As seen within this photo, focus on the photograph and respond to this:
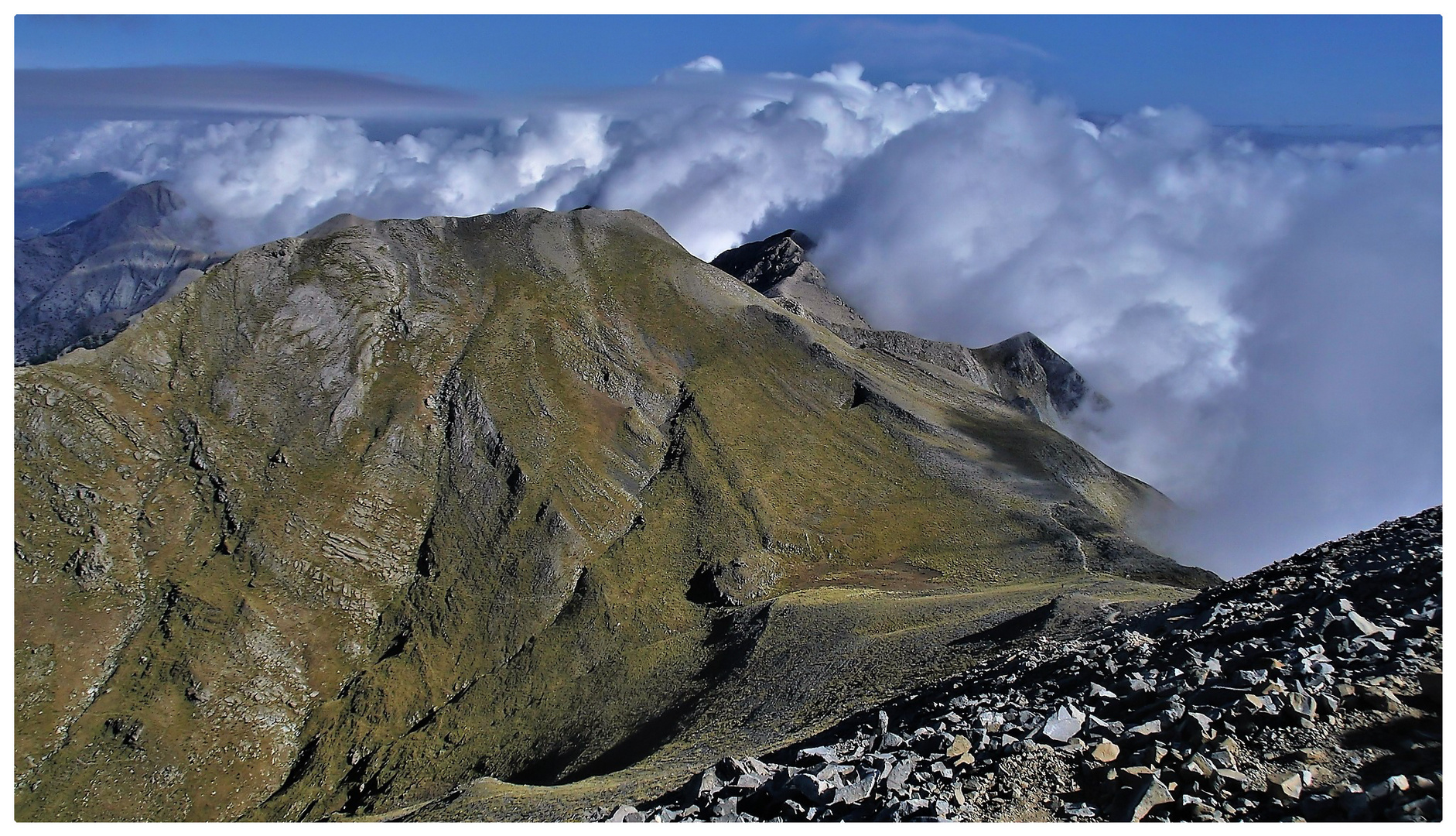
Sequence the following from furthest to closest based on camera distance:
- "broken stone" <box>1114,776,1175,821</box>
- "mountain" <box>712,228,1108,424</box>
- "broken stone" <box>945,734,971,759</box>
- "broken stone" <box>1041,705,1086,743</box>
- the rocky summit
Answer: "mountain" <box>712,228,1108,424</box>, the rocky summit, "broken stone" <box>945,734,971,759</box>, "broken stone" <box>1041,705,1086,743</box>, "broken stone" <box>1114,776,1175,821</box>

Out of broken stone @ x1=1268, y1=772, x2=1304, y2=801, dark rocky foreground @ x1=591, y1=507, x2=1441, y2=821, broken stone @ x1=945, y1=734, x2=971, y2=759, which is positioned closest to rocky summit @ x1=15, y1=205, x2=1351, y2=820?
dark rocky foreground @ x1=591, y1=507, x2=1441, y2=821

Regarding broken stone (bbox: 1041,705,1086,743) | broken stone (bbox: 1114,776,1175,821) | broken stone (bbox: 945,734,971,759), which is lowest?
broken stone (bbox: 1114,776,1175,821)

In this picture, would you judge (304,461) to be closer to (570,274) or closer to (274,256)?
(274,256)

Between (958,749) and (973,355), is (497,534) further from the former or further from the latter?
(973,355)

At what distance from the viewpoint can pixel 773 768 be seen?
21625mm

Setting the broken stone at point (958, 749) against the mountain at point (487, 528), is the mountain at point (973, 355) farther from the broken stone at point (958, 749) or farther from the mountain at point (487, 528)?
the broken stone at point (958, 749)

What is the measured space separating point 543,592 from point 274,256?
5286 centimetres

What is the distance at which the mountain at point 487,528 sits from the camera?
200ft

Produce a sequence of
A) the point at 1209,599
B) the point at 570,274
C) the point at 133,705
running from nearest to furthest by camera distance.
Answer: the point at 1209,599, the point at 133,705, the point at 570,274

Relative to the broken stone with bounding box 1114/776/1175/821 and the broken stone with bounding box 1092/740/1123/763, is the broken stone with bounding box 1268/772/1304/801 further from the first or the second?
the broken stone with bounding box 1092/740/1123/763

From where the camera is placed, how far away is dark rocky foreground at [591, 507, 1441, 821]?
15930 millimetres

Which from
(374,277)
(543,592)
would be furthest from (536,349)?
(543,592)

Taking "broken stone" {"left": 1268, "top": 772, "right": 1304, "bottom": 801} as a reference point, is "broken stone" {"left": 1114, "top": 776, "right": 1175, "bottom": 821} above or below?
below

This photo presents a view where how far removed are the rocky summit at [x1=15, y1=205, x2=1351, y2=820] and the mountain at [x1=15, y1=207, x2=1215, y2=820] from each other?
1.04 ft
